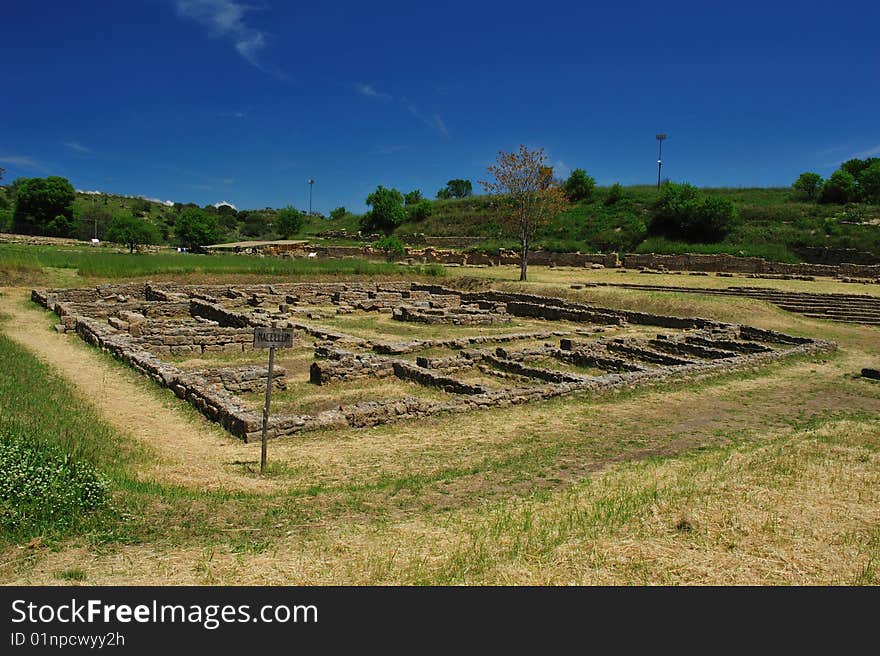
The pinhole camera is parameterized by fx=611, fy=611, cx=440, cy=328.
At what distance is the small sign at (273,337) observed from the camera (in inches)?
317

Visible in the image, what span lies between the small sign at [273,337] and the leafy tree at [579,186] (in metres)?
61.6

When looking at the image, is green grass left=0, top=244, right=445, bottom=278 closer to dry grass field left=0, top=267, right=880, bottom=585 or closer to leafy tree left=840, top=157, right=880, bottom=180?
dry grass field left=0, top=267, right=880, bottom=585

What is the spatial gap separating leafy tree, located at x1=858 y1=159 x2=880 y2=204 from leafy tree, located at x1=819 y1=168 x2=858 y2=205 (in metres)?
0.70

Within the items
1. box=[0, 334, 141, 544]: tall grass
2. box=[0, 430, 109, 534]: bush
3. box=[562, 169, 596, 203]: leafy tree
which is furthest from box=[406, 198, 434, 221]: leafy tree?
box=[0, 430, 109, 534]: bush

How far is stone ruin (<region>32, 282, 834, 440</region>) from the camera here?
11.1 meters

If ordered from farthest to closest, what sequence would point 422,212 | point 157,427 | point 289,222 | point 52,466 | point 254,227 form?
point 254,227
point 289,222
point 422,212
point 157,427
point 52,466

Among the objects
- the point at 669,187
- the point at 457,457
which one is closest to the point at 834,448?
the point at 457,457

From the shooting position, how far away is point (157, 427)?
952 centimetres

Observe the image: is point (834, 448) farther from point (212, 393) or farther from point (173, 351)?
point (173, 351)

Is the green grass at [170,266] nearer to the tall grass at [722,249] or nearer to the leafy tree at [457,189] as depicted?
the tall grass at [722,249]

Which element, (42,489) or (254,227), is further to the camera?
(254,227)

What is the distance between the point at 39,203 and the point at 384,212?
3979 cm

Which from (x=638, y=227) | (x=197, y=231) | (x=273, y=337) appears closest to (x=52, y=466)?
(x=273, y=337)

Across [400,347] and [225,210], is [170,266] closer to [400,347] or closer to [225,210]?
[400,347]
